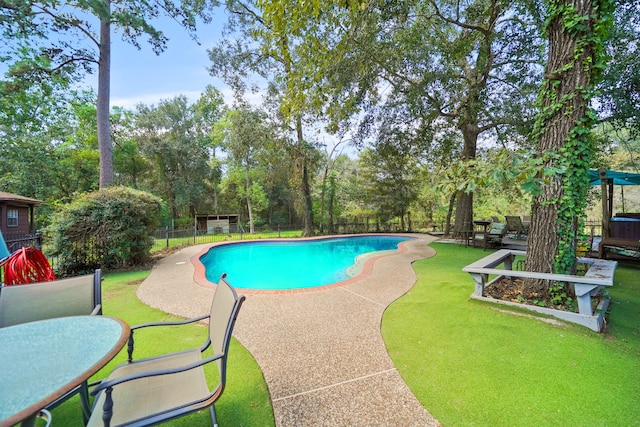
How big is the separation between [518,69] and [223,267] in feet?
38.3

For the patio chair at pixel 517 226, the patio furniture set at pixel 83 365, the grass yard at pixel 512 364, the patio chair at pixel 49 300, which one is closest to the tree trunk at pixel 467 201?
the patio chair at pixel 517 226

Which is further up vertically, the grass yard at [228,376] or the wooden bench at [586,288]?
the wooden bench at [586,288]

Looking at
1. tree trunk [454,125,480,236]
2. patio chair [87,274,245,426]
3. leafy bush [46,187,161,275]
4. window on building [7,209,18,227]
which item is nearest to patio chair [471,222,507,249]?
tree trunk [454,125,480,236]

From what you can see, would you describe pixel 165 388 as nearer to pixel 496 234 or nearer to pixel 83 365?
pixel 83 365

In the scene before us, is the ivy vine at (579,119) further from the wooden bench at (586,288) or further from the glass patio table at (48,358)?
the glass patio table at (48,358)

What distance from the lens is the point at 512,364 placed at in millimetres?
2344

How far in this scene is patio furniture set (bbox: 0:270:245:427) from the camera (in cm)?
107

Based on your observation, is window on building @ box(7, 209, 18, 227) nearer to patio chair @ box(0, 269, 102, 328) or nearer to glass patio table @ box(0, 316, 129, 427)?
patio chair @ box(0, 269, 102, 328)

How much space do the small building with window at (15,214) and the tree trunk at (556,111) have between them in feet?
56.4

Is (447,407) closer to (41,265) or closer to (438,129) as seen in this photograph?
(41,265)

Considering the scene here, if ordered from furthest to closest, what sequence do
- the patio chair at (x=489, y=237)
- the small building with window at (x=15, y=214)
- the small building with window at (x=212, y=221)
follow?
the small building with window at (x=212, y=221), the small building with window at (x=15, y=214), the patio chair at (x=489, y=237)

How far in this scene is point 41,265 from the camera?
11.5 ft

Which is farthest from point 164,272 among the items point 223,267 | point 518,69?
point 518,69

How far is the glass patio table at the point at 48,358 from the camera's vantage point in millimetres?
973
